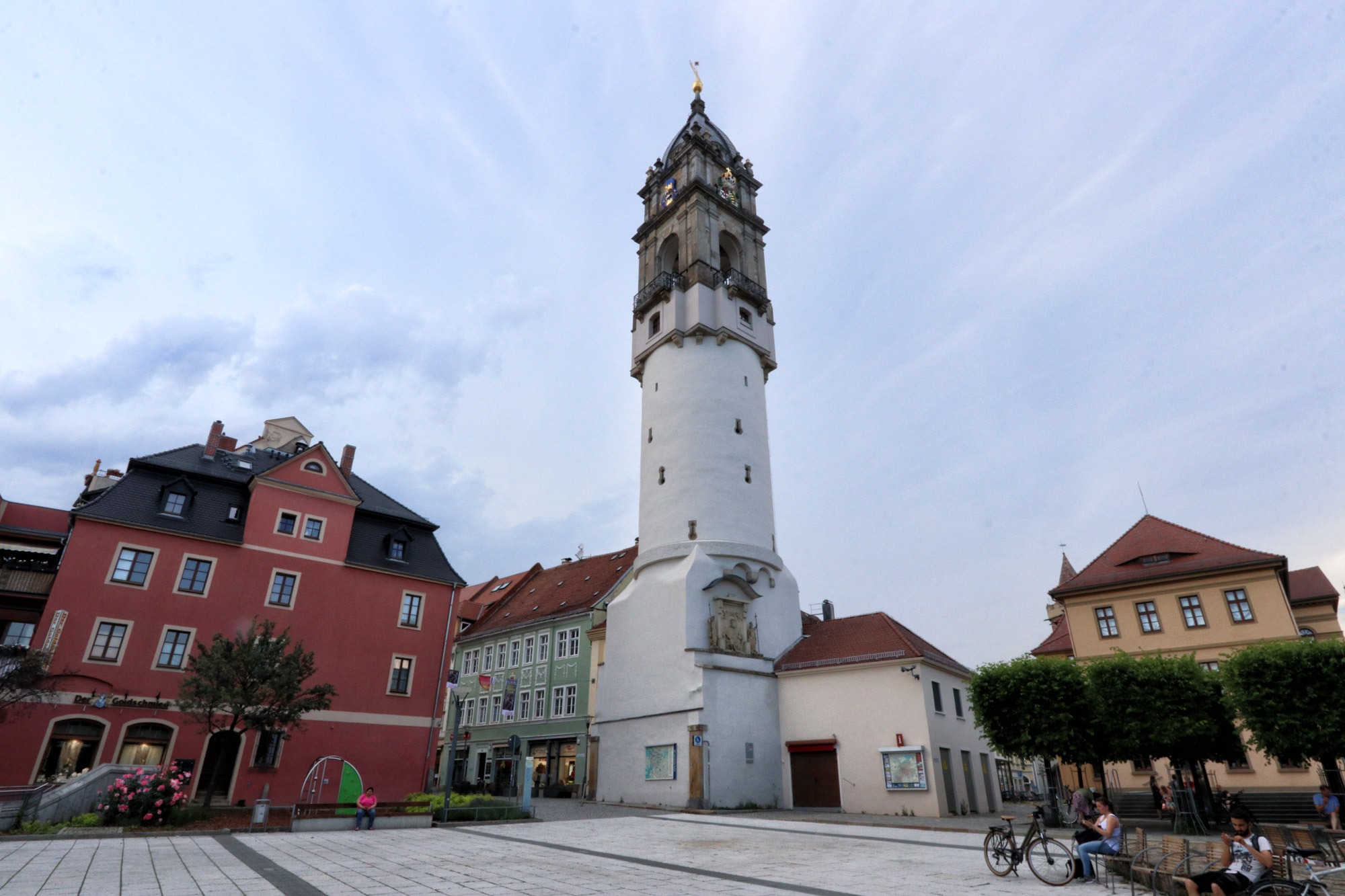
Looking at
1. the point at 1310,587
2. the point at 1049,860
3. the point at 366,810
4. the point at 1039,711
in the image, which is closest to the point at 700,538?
the point at 1039,711

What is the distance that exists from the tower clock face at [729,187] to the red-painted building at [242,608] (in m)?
25.8

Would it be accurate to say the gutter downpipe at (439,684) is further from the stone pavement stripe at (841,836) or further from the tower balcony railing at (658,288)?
the tower balcony railing at (658,288)

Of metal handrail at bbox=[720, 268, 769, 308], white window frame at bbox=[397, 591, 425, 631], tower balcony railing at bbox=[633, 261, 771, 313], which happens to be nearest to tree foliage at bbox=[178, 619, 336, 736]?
white window frame at bbox=[397, 591, 425, 631]

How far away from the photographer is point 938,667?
2995 cm

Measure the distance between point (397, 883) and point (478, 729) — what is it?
37.8 metres

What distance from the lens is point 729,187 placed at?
4478 centimetres

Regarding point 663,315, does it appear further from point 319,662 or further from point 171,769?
point 171,769

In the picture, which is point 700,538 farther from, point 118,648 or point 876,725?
point 118,648

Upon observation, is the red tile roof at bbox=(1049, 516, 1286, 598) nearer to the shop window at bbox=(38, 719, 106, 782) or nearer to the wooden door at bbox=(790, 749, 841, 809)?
the wooden door at bbox=(790, 749, 841, 809)

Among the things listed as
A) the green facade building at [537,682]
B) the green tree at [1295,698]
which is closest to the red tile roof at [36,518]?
the green facade building at [537,682]

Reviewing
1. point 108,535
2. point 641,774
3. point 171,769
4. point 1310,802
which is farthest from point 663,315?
point 1310,802

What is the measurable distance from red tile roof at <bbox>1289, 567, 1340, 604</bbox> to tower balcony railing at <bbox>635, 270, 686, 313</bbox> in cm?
3864

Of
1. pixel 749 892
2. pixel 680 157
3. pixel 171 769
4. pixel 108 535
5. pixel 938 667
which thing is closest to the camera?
pixel 749 892

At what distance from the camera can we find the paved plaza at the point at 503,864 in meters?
10.2
